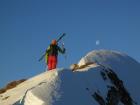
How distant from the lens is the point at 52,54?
101 feet

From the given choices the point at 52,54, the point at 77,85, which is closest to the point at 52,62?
the point at 52,54

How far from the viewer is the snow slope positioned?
22.7 metres

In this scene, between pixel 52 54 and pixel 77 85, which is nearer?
pixel 77 85

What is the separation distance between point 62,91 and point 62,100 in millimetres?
972

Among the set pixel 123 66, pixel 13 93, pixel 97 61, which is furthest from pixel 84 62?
pixel 13 93

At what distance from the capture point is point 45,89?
23.2 meters

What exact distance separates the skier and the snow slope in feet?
7.29

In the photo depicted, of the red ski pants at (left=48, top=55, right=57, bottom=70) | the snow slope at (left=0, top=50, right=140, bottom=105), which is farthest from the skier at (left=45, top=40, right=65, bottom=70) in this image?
the snow slope at (left=0, top=50, right=140, bottom=105)

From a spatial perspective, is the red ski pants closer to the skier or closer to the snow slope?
the skier

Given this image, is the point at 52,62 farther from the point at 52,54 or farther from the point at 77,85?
the point at 77,85

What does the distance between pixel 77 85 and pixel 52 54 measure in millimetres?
6790

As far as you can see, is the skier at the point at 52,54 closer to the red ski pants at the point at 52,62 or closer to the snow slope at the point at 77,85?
the red ski pants at the point at 52,62

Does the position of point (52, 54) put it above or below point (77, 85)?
above

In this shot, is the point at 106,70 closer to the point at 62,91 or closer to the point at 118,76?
the point at 118,76
